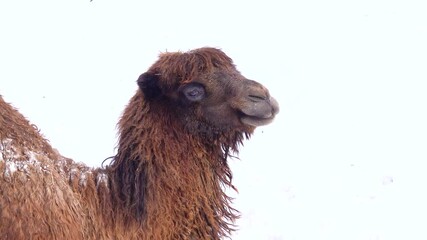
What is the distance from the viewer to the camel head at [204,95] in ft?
17.6

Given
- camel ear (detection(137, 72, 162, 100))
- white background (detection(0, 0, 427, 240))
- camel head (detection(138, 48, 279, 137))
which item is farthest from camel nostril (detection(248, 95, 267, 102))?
white background (detection(0, 0, 427, 240))

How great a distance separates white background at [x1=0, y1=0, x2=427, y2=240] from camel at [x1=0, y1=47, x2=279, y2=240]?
309cm

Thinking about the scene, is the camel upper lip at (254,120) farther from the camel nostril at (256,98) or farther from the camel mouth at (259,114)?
the camel nostril at (256,98)

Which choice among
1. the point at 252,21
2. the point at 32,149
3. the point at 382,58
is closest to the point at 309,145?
the point at 382,58

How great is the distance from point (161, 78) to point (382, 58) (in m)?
8.09

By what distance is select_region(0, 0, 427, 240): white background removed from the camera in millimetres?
8992

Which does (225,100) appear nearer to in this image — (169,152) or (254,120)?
(254,120)

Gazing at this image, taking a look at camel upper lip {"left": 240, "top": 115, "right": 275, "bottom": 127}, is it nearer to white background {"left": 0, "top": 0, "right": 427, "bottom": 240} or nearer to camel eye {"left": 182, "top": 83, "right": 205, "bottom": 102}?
camel eye {"left": 182, "top": 83, "right": 205, "bottom": 102}

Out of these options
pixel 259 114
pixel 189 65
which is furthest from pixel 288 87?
pixel 259 114

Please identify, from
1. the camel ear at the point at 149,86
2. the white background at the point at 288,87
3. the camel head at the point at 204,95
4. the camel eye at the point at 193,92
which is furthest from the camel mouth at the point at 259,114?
the white background at the point at 288,87

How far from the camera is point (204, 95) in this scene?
544 centimetres

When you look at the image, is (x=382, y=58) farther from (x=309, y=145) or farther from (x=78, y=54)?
(x=78, y=54)

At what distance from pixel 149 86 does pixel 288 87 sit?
6988 mm

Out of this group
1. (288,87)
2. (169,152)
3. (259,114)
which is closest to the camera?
(259,114)
